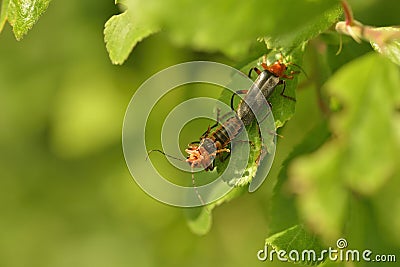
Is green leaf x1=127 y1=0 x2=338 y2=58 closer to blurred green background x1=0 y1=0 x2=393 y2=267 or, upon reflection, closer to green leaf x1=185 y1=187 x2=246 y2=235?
green leaf x1=185 y1=187 x2=246 y2=235

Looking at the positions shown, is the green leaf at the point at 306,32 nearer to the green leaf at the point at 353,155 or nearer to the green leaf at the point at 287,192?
the green leaf at the point at 353,155

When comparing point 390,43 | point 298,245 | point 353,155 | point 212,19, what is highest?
point 212,19

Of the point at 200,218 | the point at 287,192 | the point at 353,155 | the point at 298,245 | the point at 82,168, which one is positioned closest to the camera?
the point at 353,155

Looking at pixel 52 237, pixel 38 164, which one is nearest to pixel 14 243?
pixel 52 237

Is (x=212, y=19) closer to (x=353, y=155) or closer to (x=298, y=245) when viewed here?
(x=353, y=155)

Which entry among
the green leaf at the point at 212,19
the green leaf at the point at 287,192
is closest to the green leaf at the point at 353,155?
the green leaf at the point at 212,19

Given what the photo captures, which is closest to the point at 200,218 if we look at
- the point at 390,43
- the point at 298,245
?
the point at 298,245
